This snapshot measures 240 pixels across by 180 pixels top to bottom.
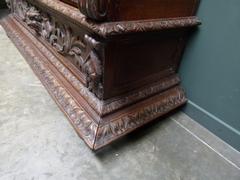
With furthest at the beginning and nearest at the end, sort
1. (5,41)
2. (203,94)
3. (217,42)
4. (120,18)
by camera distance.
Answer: (5,41), (203,94), (217,42), (120,18)

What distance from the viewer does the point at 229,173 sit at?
0.93 metres

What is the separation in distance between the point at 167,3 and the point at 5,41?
1.56 m

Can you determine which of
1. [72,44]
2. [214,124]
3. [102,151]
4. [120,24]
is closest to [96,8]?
[120,24]

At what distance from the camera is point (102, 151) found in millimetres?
965

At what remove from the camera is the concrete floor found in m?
0.87

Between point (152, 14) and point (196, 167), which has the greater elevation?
point (152, 14)

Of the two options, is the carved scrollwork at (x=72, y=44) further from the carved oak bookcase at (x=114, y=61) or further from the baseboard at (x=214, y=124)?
the baseboard at (x=214, y=124)

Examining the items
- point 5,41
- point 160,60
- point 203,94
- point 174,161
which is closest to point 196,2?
point 160,60

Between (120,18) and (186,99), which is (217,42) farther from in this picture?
(120,18)

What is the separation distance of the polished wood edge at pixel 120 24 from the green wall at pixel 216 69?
87mm

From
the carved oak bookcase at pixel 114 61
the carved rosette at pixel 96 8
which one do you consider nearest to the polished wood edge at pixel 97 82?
the carved oak bookcase at pixel 114 61

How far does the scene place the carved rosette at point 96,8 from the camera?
704 mm

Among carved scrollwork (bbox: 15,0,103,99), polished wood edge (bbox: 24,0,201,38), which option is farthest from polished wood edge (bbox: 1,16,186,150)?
polished wood edge (bbox: 24,0,201,38)

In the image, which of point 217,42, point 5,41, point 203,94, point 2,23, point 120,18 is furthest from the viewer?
point 2,23
